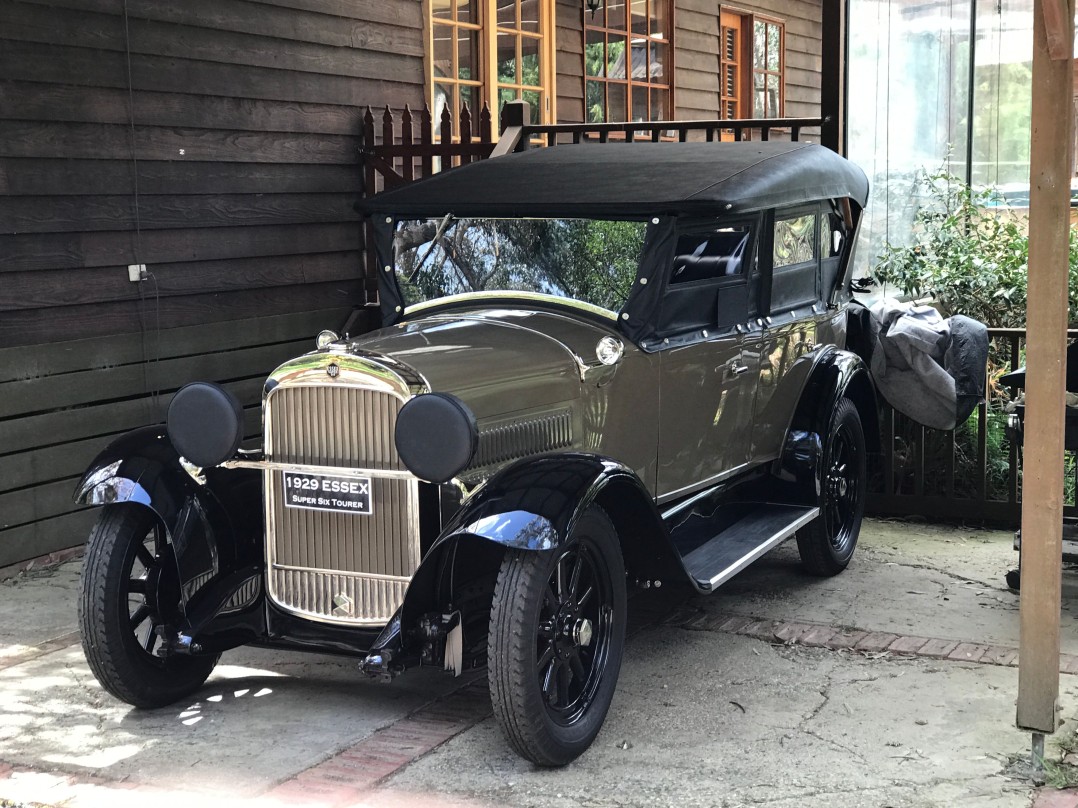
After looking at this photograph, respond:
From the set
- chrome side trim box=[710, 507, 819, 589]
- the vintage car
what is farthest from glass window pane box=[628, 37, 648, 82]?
chrome side trim box=[710, 507, 819, 589]

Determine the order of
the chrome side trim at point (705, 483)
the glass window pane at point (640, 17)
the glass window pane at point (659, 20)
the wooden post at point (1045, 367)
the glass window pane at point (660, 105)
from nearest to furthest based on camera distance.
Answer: the wooden post at point (1045, 367) → the chrome side trim at point (705, 483) → the glass window pane at point (640, 17) → the glass window pane at point (659, 20) → the glass window pane at point (660, 105)

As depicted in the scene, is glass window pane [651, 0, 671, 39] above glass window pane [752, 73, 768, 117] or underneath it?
above

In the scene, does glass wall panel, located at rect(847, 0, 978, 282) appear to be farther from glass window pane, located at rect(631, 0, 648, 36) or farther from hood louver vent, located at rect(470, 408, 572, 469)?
hood louver vent, located at rect(470, 408, 572, 469)

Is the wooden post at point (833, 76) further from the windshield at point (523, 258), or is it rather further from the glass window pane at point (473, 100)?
the glass window pane at point (473, 100)

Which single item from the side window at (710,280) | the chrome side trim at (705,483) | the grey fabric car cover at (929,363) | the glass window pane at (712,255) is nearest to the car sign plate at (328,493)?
the chrome side trim at (705,483)

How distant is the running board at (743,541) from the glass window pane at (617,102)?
647 centimetres

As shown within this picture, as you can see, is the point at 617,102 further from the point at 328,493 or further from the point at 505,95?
the point at 328,493

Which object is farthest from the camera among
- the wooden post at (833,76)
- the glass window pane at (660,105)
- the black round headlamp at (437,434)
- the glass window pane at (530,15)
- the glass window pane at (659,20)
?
the glass window pane at (660,105)

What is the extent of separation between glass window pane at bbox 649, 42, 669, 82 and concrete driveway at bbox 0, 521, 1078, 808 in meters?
7.72

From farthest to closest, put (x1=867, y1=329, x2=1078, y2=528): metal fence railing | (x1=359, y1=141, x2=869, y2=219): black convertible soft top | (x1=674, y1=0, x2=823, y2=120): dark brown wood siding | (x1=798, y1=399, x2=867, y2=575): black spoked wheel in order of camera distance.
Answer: (x1=674, y1=0, x2=823, y2=120): dark brown wood siding → (x1=867, y1=329, x2=1078, y2=528): metal fence railing → (x1=798, y1=399, x2=867, y2=575): black spoked wheel → (x1=359, y1=141, x2=869, y2=219): black convertible soft top

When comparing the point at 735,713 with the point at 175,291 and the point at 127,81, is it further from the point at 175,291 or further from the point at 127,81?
the point at 127,81

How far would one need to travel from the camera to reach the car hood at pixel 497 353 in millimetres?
4141

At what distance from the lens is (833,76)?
7.06 meters

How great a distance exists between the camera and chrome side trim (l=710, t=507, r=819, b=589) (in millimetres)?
4660
